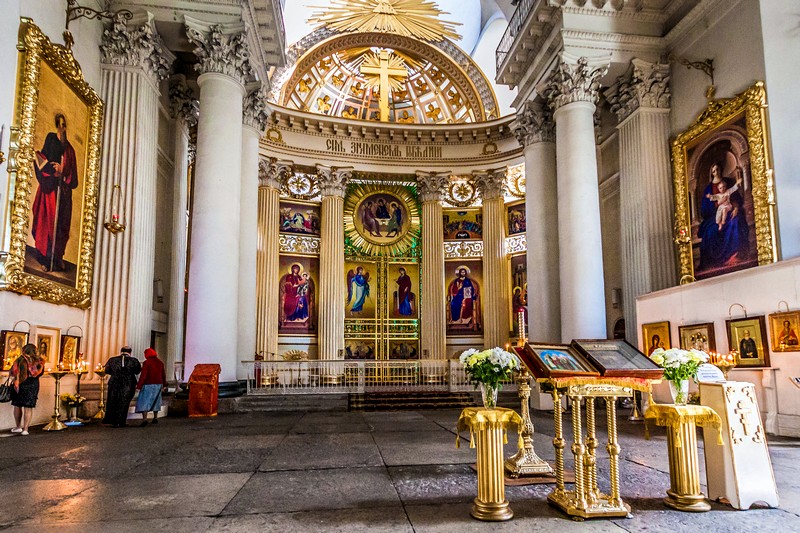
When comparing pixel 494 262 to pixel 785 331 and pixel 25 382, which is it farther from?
pixel 25 382

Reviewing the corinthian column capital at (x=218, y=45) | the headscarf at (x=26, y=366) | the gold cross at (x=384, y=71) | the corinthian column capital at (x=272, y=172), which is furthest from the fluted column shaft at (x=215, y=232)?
the gold cross at (x=384, y=71)

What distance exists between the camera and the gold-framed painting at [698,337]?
9617mm

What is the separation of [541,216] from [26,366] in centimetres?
1220

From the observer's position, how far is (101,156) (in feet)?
36.2

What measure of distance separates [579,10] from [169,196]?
10.9 m

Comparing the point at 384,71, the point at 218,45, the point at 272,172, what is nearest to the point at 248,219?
the point at 218,45

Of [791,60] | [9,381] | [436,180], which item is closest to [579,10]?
[791,60]

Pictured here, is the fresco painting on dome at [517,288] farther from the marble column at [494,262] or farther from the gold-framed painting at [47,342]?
the gold-framed painting at [47,342]

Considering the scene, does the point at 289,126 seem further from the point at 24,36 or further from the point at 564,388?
the point at 564,388

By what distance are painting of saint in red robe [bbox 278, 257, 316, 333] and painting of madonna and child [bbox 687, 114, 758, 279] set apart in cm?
1374

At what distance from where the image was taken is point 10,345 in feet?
26.8

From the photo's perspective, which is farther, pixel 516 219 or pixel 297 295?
pixel 516 219

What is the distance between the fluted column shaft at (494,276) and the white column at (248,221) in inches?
385

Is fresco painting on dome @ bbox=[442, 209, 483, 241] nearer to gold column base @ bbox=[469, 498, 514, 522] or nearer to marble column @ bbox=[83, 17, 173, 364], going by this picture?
marble column @ bbox=[83, 17, 173, 364]
